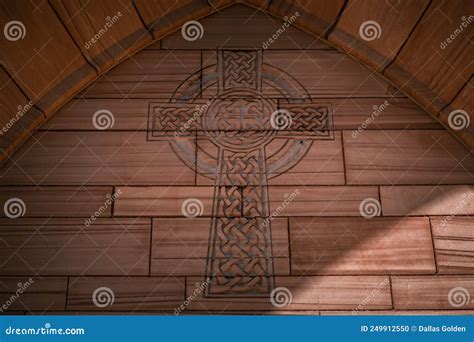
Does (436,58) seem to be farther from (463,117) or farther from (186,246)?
(186,246)

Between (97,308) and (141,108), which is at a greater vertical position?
(141,108)

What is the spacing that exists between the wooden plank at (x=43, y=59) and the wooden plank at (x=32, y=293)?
2.41 feet

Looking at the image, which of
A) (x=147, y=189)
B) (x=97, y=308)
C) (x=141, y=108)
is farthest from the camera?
(x=141, y=108)

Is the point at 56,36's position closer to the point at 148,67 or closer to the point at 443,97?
the point at 148,67

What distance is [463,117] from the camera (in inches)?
83.7

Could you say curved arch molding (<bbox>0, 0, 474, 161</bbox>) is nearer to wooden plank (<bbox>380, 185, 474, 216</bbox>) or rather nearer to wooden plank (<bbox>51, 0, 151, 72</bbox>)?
wooden plank (<bbox>51, 0, 151, 72</bbox>)

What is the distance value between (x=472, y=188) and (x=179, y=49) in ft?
4.74

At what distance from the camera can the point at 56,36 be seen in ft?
6.72

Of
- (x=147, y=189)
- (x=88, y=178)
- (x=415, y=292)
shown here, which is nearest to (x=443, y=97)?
(x=415, y=292)

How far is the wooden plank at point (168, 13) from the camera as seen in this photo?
220 centimetres

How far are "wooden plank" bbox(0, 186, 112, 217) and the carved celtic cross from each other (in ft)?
1.18

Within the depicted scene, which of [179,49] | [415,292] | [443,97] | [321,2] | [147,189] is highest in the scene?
[321,2]

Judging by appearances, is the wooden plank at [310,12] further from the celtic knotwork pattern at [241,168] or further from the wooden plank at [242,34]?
the celtic knotwork pattern at [241,168]

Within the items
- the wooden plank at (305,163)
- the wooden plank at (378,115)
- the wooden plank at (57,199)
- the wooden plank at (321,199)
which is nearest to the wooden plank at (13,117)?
the wooden plank at (57,199)
